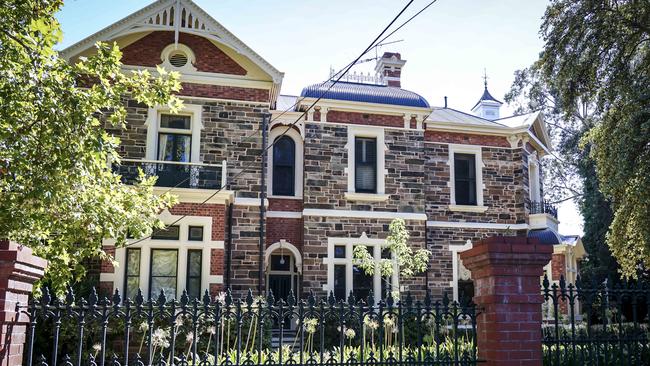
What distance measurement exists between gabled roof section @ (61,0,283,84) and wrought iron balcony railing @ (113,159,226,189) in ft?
10.1

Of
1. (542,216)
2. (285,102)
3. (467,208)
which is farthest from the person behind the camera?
(285,102)

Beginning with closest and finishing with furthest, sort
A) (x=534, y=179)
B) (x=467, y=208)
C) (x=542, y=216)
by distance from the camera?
1. (x=467, y=208)
2. (x=542, y=216)
3. (x=534, y=179)

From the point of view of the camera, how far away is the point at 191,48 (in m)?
17.8

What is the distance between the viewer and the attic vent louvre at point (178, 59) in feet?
58.4

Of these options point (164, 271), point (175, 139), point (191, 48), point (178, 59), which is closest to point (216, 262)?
point (164, 271)

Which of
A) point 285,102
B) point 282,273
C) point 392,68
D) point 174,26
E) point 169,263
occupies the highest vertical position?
point 392,68

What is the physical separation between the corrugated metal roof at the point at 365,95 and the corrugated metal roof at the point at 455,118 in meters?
1.39

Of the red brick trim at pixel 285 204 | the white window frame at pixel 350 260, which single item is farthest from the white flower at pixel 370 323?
the red brick trim at pixel 285 204

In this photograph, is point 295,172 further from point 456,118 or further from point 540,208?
point 540,208

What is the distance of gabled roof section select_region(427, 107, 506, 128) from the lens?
22153 millimetres

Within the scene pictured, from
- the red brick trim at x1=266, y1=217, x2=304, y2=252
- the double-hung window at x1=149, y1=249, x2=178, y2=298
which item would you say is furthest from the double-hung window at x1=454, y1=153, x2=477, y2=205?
the double-hung window at x1=149, y1=249, x2=178, y2=298

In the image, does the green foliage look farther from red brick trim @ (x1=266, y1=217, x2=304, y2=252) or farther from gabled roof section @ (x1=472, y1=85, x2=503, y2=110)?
gabled roof section @ (x1=472, y1=85, x2=503, y2=110)

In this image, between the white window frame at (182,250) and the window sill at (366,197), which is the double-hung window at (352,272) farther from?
the white window frame at (182,250)

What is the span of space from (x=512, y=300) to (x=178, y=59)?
1387cm
